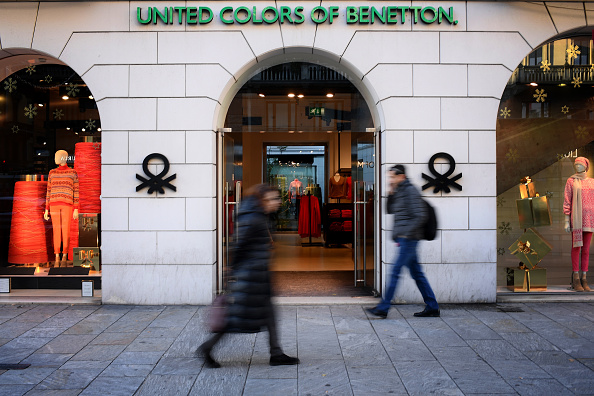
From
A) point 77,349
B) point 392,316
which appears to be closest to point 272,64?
point 392,316

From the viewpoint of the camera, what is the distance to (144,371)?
459cm

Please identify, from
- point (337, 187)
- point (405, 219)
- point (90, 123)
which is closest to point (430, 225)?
point (405, 219)

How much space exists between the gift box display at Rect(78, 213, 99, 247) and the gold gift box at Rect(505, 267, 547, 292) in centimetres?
632

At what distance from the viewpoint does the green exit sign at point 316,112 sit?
9.07m

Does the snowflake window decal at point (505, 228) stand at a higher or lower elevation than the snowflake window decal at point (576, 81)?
lower

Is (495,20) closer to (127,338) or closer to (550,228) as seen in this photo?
(550,228)

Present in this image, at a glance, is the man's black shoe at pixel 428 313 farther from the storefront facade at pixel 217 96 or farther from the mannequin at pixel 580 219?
the mannequin at pixel 580 219

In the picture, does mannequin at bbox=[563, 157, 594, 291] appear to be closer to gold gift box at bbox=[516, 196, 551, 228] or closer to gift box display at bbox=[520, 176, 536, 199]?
gold gift box at bbox=[516, 196, 551, 228]

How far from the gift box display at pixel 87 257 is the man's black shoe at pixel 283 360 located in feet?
13.9

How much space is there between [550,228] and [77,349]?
6950 mm

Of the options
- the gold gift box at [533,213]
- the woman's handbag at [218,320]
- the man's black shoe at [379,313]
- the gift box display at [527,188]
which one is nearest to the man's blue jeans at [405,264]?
the man's black shoe at [379,313]

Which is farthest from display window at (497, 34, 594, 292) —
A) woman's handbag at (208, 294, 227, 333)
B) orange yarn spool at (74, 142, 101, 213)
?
orange yarn spool at (74, 142, 101, 213)

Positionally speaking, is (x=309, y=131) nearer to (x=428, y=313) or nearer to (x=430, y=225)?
(x=430, y=225)

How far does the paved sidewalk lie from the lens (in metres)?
4.24
